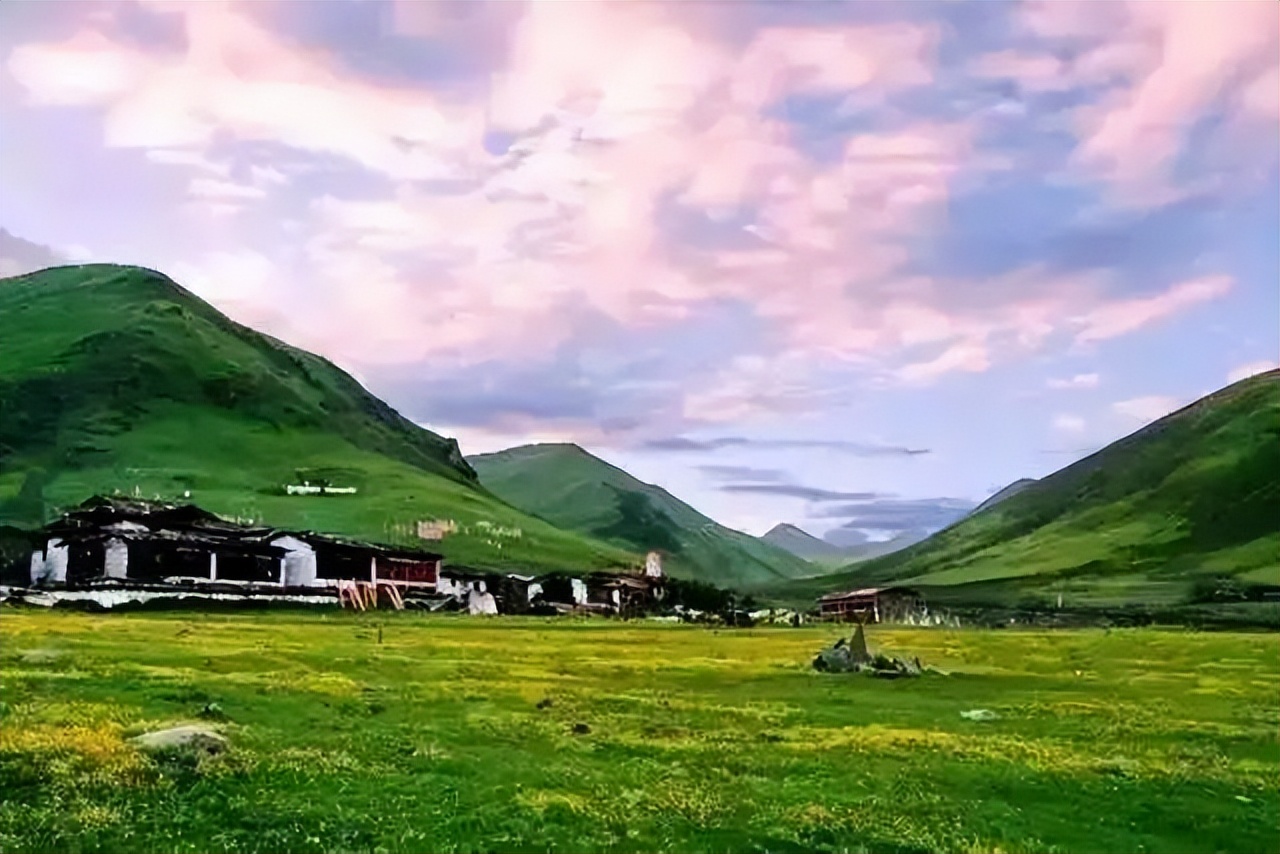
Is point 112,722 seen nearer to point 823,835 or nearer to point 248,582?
point 823,835

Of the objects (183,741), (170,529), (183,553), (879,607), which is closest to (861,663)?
(183,741)

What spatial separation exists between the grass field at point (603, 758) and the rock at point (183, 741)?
0.46 m

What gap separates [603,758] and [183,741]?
9.91 meters

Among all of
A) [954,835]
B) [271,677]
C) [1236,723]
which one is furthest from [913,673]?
[954,835]

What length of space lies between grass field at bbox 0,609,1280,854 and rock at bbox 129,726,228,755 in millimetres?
463

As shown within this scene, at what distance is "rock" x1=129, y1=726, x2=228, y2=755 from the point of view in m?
28.7

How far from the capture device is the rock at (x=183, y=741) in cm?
2866

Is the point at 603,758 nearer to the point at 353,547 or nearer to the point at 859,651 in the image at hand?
the point at 859,651

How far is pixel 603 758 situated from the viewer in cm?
3241

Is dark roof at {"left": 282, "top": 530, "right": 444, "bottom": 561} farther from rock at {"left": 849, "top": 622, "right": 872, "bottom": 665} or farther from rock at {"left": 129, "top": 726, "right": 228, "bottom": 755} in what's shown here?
rock at {"left": 129, "top": 726, "right": 228, "bottom": 755}

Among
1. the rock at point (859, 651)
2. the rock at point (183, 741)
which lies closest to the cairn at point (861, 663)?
the rock at point (859, 651)

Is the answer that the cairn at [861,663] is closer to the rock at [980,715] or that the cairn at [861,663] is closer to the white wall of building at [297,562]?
the rock at [980,715]

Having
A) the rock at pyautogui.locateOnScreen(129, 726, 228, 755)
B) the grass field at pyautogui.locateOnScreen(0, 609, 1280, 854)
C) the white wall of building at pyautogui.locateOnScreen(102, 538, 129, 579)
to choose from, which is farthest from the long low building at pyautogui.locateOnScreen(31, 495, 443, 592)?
the rock at pyautogui.locateOnScreen(129, 726, 228, 755)

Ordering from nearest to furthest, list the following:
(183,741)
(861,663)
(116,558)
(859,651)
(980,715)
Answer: (183,741) < (980,715) < (861,663) < (859,651) < (116,558)
